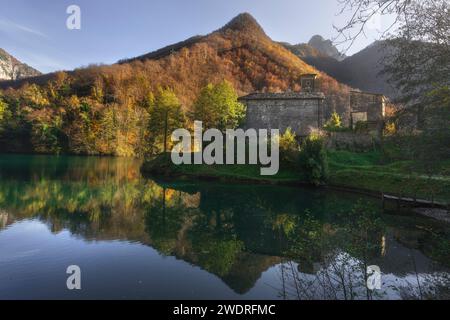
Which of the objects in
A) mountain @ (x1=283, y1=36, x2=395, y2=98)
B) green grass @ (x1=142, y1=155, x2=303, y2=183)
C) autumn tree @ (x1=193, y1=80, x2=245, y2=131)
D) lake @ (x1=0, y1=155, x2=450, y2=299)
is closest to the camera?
lake @ (x1=0, y1=155, x2=450, y2=299)

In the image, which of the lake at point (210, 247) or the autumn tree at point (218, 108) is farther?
the autumn tree at point (218, 108)

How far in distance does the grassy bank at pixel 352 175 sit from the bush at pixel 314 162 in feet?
3.98

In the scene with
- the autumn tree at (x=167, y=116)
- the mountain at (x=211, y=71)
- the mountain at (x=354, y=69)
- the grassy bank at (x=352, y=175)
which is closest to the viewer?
the grassy bank at (x=352, y=175)

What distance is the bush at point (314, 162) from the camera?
31997 millimetres

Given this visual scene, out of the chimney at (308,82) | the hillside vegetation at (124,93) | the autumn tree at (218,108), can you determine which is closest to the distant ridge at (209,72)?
the hillside vegetation at (124,93)

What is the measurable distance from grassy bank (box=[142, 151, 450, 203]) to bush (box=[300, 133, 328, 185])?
1.21 m

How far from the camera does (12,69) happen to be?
172000 mm

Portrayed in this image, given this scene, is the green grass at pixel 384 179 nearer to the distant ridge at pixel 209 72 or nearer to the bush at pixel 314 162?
the bush at pixel 314 162

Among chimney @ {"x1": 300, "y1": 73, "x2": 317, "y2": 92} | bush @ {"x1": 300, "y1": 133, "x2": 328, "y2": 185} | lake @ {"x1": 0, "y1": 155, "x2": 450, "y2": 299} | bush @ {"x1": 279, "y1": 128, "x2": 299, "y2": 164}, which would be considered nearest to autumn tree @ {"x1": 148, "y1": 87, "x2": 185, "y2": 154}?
bush @ {"x1": 279, "y1": 128, "x2": 299, "y2": 164}

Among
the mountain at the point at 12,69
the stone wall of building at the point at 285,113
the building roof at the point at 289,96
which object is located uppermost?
the mountain at the point at 12,69

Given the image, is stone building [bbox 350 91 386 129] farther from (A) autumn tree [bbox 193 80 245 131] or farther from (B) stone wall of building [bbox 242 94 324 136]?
(A) autumn tree [bbox 193 80 245 131]

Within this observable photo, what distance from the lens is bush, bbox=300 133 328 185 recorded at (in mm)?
31997

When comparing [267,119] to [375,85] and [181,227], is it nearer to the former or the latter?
[181,227]

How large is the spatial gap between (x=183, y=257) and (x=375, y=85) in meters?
120
